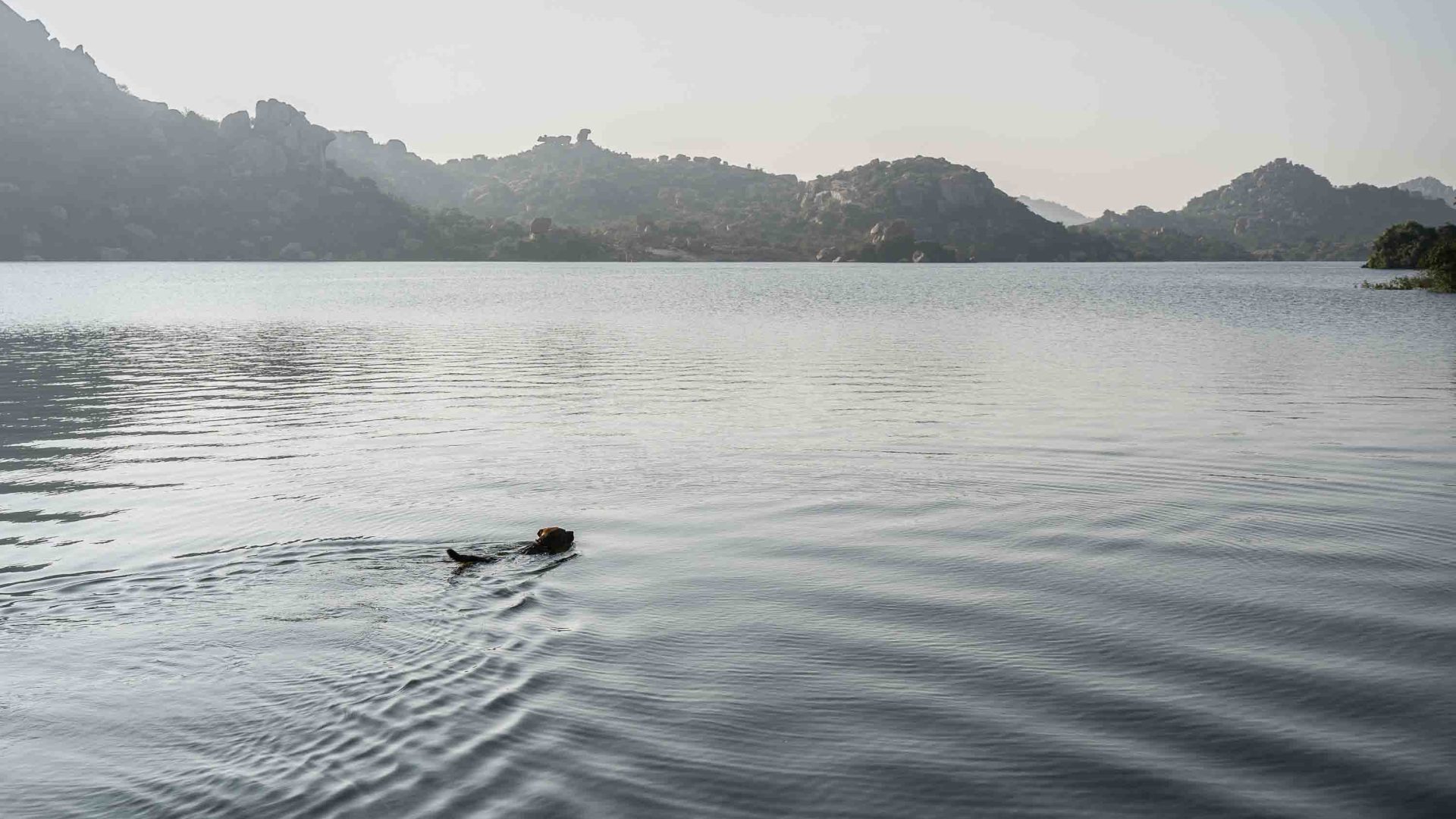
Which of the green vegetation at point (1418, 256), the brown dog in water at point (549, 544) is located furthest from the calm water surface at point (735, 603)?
the green vegetation at point (1418, 256)

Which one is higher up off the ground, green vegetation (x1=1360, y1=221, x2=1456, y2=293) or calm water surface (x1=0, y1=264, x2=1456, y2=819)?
green vegetation (x1=1360, y1=221, x2=1456, y2=293)

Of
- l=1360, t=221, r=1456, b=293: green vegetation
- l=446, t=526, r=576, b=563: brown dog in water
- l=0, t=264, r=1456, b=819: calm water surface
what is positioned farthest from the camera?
l=1360, t=221, r=1456, b=293: green vegetation

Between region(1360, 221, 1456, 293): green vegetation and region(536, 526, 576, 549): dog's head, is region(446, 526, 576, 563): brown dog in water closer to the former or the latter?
region(536, 526, 576, 549): dog's head

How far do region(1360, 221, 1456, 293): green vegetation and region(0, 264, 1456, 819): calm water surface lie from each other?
7725 cm

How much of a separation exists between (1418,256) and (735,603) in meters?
154

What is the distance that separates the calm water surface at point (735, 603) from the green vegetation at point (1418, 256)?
7725 centimetres

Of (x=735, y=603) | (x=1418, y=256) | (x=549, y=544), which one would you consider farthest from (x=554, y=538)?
(x=1418, y=256)

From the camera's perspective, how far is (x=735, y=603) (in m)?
13.3

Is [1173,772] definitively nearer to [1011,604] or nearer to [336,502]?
[1011,604]

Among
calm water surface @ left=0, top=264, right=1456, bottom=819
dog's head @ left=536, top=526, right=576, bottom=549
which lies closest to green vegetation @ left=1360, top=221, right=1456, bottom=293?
calm water surface @ left=0, top=264, right=1456, bottom=819

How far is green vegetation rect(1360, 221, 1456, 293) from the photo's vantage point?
9806cm

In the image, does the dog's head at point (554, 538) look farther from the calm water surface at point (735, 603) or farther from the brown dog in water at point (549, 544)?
the calm water surface at point (735, 603)

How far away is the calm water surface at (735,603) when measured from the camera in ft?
28.6

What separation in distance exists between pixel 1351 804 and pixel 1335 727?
1.48 m
